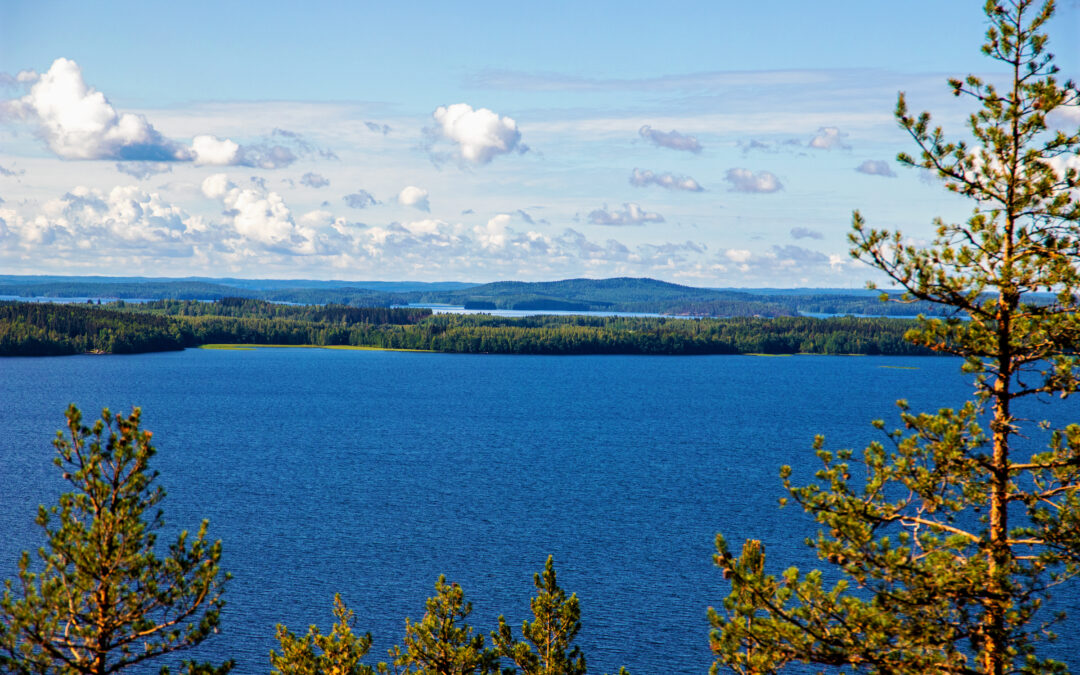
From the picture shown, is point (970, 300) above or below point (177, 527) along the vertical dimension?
above

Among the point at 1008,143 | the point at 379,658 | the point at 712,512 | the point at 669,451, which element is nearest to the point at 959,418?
the point at 1008,143

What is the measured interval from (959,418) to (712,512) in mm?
52984

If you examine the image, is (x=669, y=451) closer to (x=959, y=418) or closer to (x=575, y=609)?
(x=575, y=609)

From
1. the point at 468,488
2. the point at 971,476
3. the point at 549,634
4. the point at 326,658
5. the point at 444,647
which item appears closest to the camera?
the point at 971,476

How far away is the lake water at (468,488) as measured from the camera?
155 ft

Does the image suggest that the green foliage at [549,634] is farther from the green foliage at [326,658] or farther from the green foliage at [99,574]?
the green foliage at [99,574]

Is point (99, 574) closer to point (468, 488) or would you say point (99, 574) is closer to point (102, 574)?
point (102, 574)

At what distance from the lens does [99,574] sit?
727 inches

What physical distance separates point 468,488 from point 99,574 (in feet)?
194

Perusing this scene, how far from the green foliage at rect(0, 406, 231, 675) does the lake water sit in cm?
2156

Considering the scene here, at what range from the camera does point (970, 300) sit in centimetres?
1686

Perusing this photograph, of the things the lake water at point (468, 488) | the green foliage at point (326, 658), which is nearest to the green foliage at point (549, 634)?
the green foliage at point (326, 658)

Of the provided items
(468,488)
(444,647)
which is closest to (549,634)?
(444,647)

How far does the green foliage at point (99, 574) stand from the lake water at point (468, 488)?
2156cm
